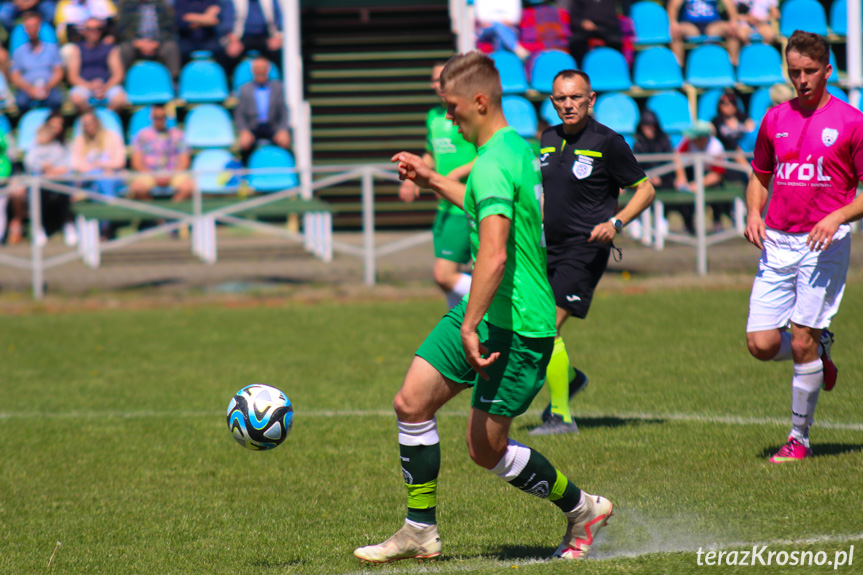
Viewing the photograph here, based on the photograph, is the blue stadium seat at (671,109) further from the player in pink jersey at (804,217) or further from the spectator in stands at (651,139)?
the player in pink jersey at (804,217)

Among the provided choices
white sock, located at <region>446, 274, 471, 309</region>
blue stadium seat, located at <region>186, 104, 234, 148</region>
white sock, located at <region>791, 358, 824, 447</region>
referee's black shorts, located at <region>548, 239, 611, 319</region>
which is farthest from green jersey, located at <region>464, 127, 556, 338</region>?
blue stadium seat, located at <region>186, 104, 234, 148</region>

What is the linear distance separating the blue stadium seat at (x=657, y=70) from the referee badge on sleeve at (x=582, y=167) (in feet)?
41.1

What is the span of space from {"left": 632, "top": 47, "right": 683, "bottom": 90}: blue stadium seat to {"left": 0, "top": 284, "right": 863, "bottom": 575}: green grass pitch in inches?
347

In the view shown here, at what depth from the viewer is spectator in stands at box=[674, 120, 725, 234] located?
13945 mm

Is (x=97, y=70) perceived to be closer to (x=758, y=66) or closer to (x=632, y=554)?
(x=758, y=66)

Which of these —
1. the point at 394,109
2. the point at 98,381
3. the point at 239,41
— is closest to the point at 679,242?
the point at 394,109

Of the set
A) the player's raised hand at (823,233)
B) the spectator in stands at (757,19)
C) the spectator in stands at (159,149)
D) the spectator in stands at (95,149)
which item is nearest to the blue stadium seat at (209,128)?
the spectator in stands at (159,149)

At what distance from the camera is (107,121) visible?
17672 millimetres

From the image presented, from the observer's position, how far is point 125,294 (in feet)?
43.8

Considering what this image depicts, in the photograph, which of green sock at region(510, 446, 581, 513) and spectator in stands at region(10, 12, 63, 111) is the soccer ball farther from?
spectator in stands at region(10, 12, 63, 111)

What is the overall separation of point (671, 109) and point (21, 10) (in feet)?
42.8

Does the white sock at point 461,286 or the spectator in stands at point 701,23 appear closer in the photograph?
the white sock at point 461,286

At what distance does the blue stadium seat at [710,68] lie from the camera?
1822cm

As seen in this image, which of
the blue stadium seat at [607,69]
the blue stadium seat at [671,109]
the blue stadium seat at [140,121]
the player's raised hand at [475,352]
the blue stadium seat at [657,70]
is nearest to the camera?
the player's raised hand at [475,352]
